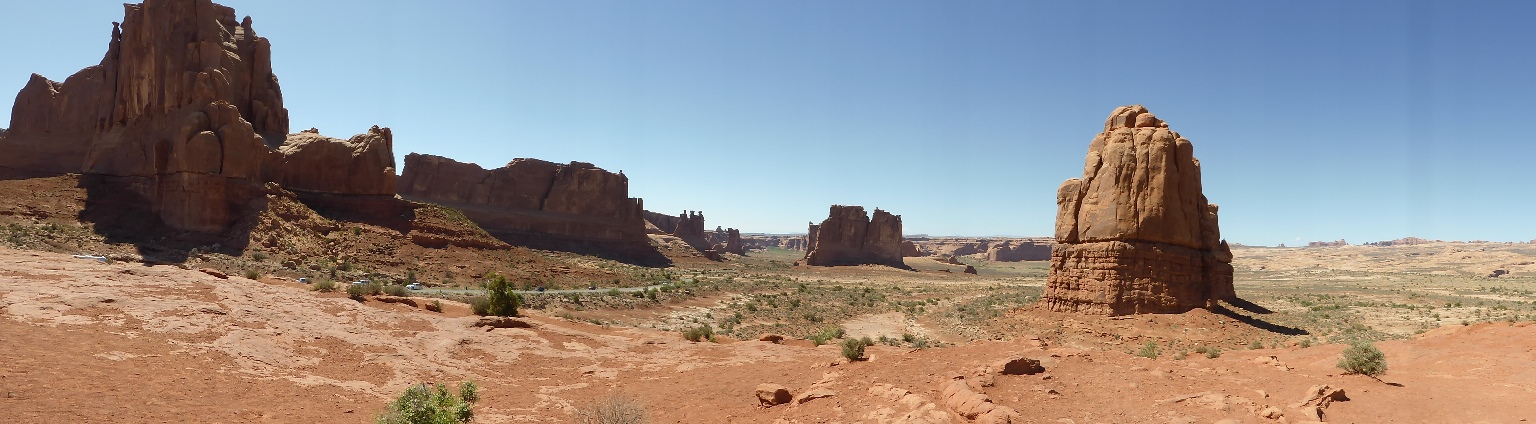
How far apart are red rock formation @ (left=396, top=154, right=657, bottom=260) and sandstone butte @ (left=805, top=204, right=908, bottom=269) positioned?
94.3 ft

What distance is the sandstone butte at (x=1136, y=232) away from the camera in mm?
26812

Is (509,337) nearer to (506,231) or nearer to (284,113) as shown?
(284,113)

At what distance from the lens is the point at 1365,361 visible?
11.0 meters

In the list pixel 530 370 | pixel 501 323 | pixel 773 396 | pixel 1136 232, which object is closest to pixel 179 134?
pixel 501 323

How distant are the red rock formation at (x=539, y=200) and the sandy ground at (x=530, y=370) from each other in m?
60.3

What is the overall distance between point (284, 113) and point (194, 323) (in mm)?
39659

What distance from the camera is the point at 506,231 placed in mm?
78188

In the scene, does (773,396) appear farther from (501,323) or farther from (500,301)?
(500,301)

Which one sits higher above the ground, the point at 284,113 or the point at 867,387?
the point at 284,113

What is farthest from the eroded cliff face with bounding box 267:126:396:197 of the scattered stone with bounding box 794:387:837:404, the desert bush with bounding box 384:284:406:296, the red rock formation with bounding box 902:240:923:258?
the red rock formation with bounding box 902:240:923:258

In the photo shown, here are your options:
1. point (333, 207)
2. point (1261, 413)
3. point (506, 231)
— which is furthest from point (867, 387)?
point (506, 231)

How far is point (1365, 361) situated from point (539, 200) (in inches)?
3340

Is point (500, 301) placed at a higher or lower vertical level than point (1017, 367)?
lower

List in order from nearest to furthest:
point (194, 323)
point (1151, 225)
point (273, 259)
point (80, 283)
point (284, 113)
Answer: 1. point (194, 323)
2. point (80, 283)
3. point (1151, 225)
4. point (273, 259)
5. point (284, 113)
